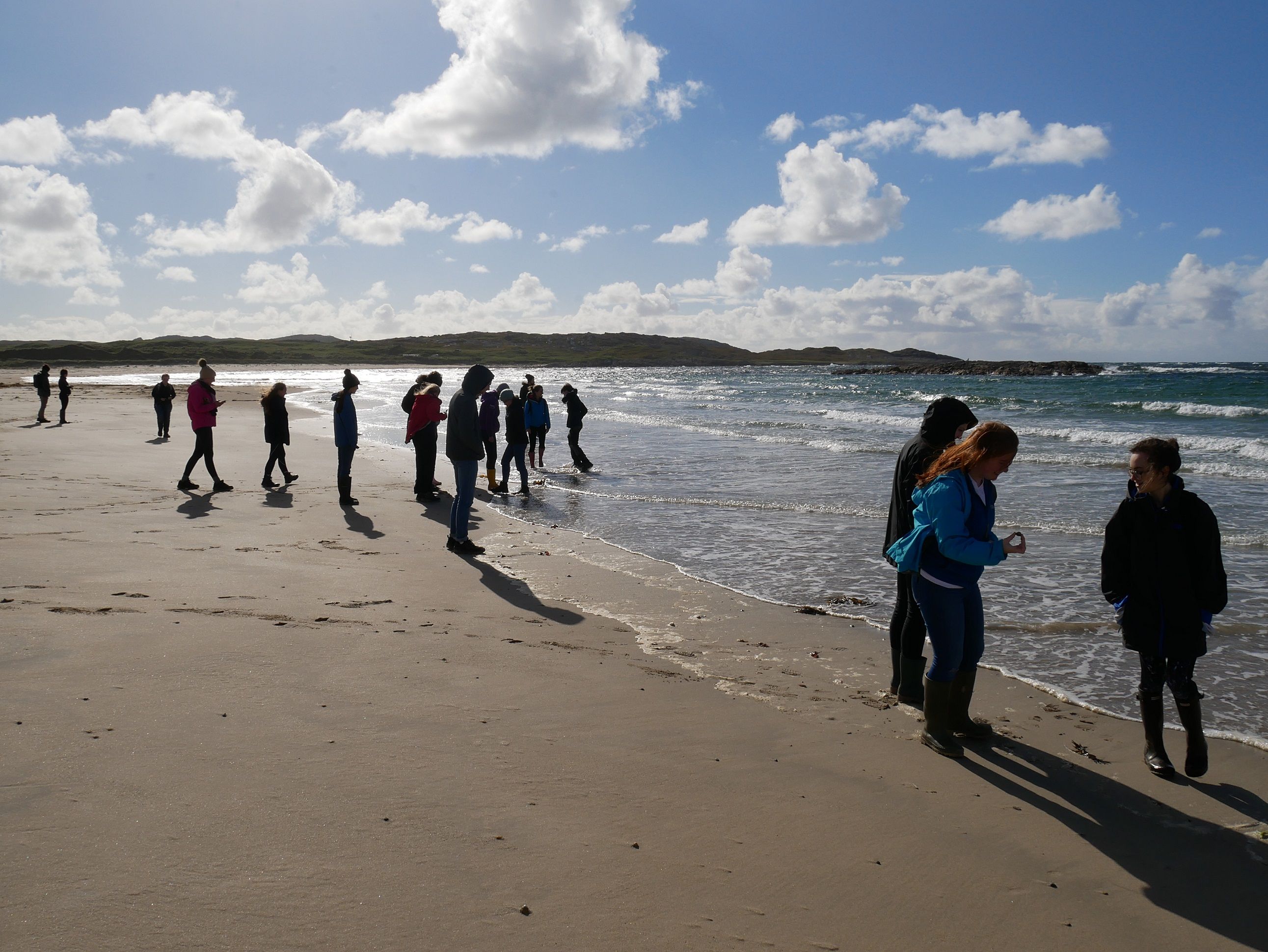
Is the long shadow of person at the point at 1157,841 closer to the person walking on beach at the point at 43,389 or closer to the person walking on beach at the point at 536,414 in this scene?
the person walking on beach at the point at 536,414

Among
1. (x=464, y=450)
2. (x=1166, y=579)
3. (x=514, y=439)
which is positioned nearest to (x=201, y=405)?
(x=514, y=439)

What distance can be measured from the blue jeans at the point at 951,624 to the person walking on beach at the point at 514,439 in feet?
30.7

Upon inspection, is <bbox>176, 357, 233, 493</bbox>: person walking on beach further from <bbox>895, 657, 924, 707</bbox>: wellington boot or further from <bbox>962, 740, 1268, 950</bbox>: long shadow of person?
<bbox>962, 740, 1268, 950</bbox>: long shadow of person

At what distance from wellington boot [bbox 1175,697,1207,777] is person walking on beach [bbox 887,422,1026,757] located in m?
0.90

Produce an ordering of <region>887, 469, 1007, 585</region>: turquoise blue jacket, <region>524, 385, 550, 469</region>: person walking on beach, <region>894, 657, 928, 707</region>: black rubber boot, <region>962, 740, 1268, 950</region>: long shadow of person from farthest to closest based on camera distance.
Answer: <region>524, 385, 550, 469</region>: person walking on beach < <region>894, 657, 928, 707</region>: black rubber boot < <region>887, 469, 1007, 585</region>: turquoise blue jacket < <region>962, 740, 1268, 950</region>: long shadow of person

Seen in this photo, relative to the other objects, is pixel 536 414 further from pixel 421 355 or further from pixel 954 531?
pixel 421 355

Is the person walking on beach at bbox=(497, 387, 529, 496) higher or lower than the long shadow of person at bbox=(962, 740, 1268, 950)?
higher

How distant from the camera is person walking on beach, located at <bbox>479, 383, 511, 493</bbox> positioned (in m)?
11.0

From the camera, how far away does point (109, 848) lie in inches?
109

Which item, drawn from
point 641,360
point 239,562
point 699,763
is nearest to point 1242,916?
→ point 699,763

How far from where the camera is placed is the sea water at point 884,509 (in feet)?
19.5

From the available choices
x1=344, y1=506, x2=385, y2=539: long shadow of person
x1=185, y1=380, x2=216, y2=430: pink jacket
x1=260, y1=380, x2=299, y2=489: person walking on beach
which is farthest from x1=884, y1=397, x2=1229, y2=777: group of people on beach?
x1=260, y1=380, x2=299, y2=489: person walking on beach

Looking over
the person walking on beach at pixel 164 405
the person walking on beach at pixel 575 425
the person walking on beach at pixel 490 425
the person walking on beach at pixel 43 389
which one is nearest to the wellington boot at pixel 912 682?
the person walking on beach at pixel 490 425

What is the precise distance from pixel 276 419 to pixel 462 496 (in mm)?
5324
